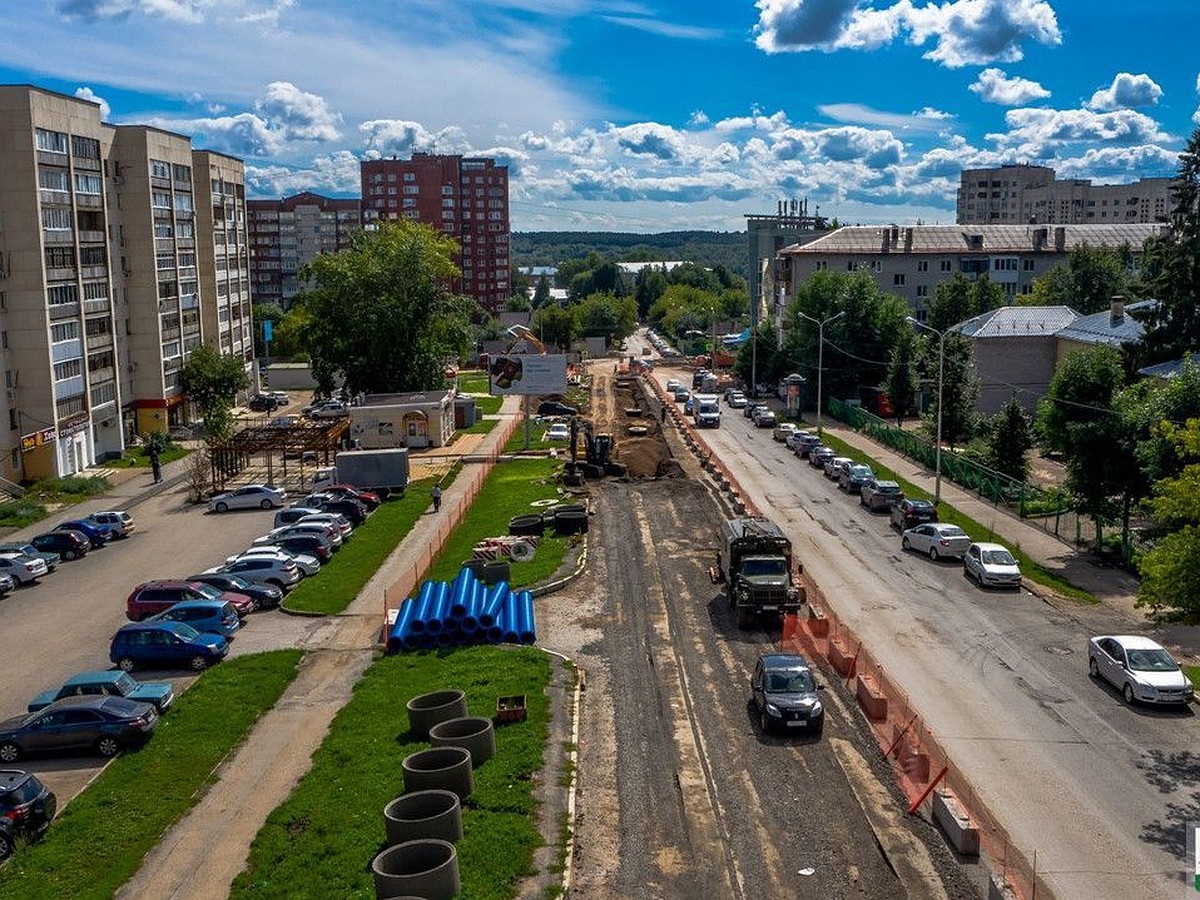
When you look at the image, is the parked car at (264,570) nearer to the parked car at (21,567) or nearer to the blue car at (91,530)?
the parked car at (21,567)

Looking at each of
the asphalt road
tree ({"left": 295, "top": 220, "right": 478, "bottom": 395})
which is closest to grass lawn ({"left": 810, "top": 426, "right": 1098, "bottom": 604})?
the asphalt road

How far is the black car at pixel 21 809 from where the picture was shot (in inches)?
765

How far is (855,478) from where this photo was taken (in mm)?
52000

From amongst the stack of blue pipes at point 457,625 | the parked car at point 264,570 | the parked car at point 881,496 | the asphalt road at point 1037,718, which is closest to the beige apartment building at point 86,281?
the parked car at point 264,570

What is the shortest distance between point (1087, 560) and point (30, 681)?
113ft

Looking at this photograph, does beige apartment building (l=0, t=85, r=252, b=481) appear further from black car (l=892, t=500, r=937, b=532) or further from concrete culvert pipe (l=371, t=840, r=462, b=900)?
concrete culvert pipe (l=371, t=840, r=462, b=900)

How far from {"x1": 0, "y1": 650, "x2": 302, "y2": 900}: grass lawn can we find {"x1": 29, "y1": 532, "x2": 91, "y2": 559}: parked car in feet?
59.9

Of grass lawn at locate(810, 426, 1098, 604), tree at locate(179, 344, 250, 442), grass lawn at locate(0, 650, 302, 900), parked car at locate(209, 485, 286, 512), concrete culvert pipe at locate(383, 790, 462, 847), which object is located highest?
tree at locate(179, 344, 250, 442)

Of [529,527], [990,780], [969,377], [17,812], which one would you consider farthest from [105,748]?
[969,377]

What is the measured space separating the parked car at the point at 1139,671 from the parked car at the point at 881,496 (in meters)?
20.0

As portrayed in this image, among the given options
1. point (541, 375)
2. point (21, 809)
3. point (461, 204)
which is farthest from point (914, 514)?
point (461, 204)

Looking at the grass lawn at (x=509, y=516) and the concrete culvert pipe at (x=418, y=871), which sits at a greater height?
the concrete culvert pipe at (x=418, y=871)

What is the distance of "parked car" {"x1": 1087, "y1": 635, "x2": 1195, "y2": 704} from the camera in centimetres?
2489

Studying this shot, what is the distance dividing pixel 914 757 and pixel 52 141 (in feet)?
184
